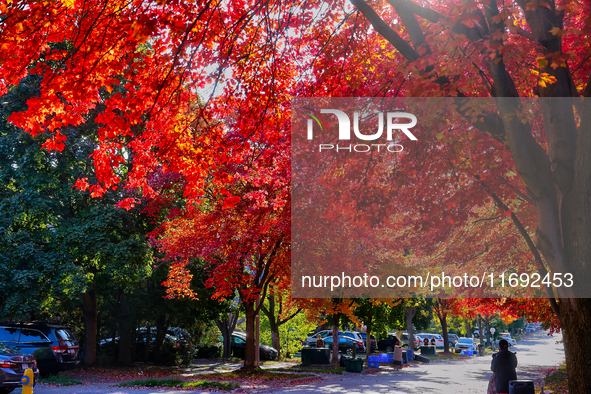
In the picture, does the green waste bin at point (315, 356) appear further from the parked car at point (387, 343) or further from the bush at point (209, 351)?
the parked car at point (387, 343)

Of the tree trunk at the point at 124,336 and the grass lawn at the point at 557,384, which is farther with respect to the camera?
the tree trunk at the point at 124,336

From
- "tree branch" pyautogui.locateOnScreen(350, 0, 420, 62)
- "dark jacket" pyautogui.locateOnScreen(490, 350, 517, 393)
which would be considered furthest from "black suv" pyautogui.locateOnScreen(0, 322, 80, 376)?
"tree branch" pyautogui.locateOnScreen(350, 0, 420, 62)

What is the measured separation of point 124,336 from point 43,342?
6869 millimetres

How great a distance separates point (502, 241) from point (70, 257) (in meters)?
15.2

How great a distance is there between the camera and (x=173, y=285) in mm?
19094

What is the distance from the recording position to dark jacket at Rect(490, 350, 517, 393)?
10102mm

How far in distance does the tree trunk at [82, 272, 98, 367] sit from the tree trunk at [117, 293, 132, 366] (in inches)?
58.4

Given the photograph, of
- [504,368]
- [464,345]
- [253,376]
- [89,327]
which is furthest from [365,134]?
[464,345]

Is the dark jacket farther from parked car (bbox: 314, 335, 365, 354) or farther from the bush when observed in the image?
parked car (bbox: 314, 335, 365, 354)

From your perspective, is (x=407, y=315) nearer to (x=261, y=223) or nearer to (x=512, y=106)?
(x=261, y=223)

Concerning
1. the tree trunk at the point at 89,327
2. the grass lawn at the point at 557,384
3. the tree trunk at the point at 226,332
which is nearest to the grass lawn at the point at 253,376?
the tree trunk at the point at 89,327

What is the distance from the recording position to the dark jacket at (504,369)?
10.1m

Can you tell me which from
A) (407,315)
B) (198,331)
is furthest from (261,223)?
(407,315)

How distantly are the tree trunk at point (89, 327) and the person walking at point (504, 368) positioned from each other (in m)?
17.5
